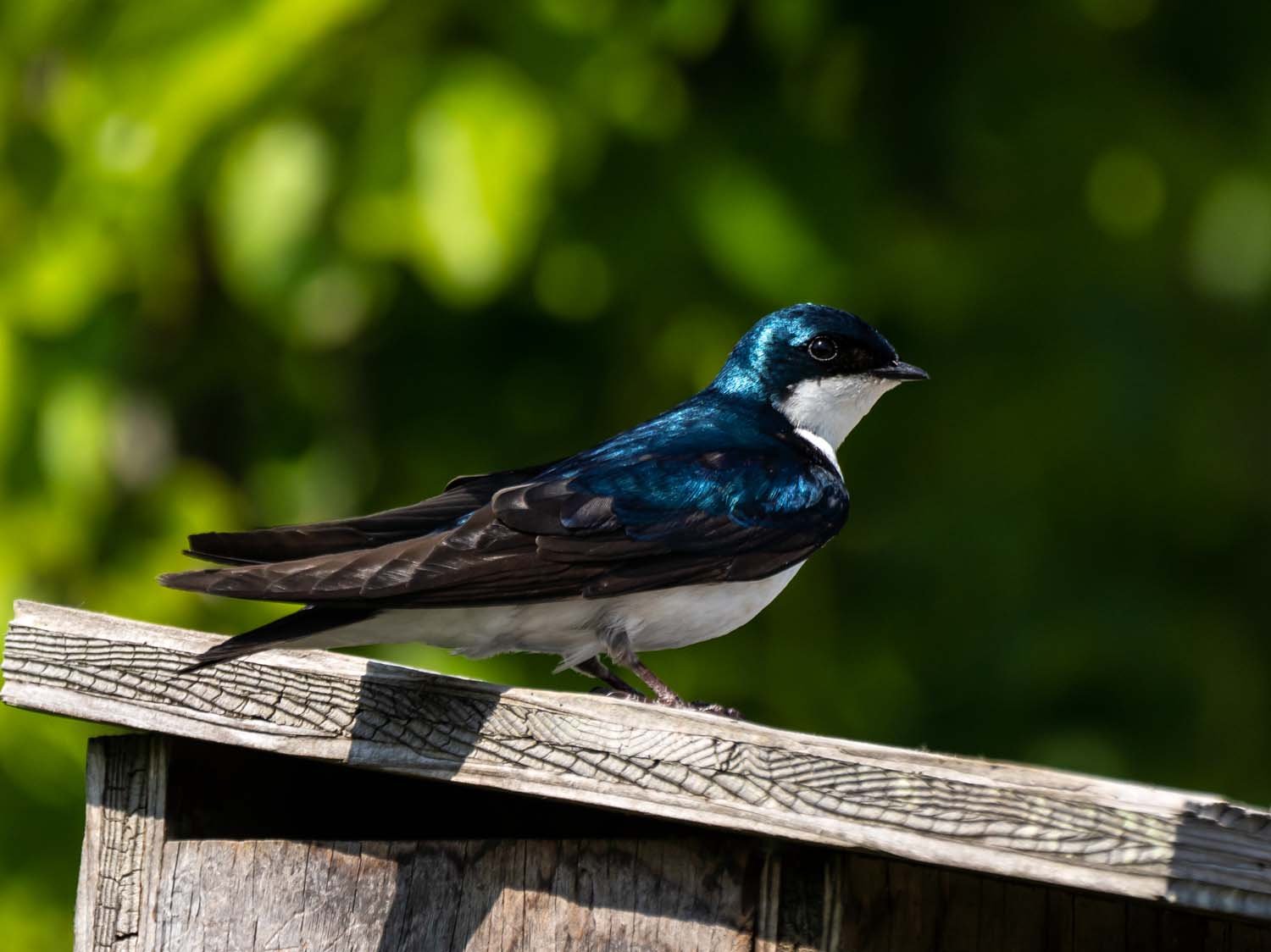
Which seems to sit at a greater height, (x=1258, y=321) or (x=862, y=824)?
(x=1258, y=321)

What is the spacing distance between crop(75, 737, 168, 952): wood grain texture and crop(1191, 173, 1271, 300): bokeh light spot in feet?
9.60

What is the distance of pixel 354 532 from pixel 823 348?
3.52 ft

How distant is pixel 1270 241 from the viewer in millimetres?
4094

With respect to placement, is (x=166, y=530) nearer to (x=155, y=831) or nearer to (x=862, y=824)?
(x=155, y=831)

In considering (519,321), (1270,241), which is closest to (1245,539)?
(1270,241)

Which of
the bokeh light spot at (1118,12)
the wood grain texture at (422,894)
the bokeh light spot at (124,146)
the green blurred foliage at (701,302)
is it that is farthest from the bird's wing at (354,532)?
the bokeh light spot at (1118,12)

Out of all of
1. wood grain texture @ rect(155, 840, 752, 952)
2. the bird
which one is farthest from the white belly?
wood grain texture @ rect(155, 840, 752, 952)

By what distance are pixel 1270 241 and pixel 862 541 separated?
122cm

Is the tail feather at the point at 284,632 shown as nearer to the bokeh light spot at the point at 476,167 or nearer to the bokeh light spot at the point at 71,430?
the bokeh light spot at the point at 476,167

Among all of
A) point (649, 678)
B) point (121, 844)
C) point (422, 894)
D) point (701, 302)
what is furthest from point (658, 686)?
point (701, 302)

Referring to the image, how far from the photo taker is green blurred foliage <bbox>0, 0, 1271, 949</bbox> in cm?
310

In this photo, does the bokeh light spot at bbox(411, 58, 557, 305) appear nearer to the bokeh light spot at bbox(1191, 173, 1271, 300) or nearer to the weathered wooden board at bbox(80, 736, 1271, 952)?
the weathered wooden board at bbox(80, 736, 1271, 952)

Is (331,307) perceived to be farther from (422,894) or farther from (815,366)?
(422,894)

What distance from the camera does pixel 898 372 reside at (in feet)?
9.77
